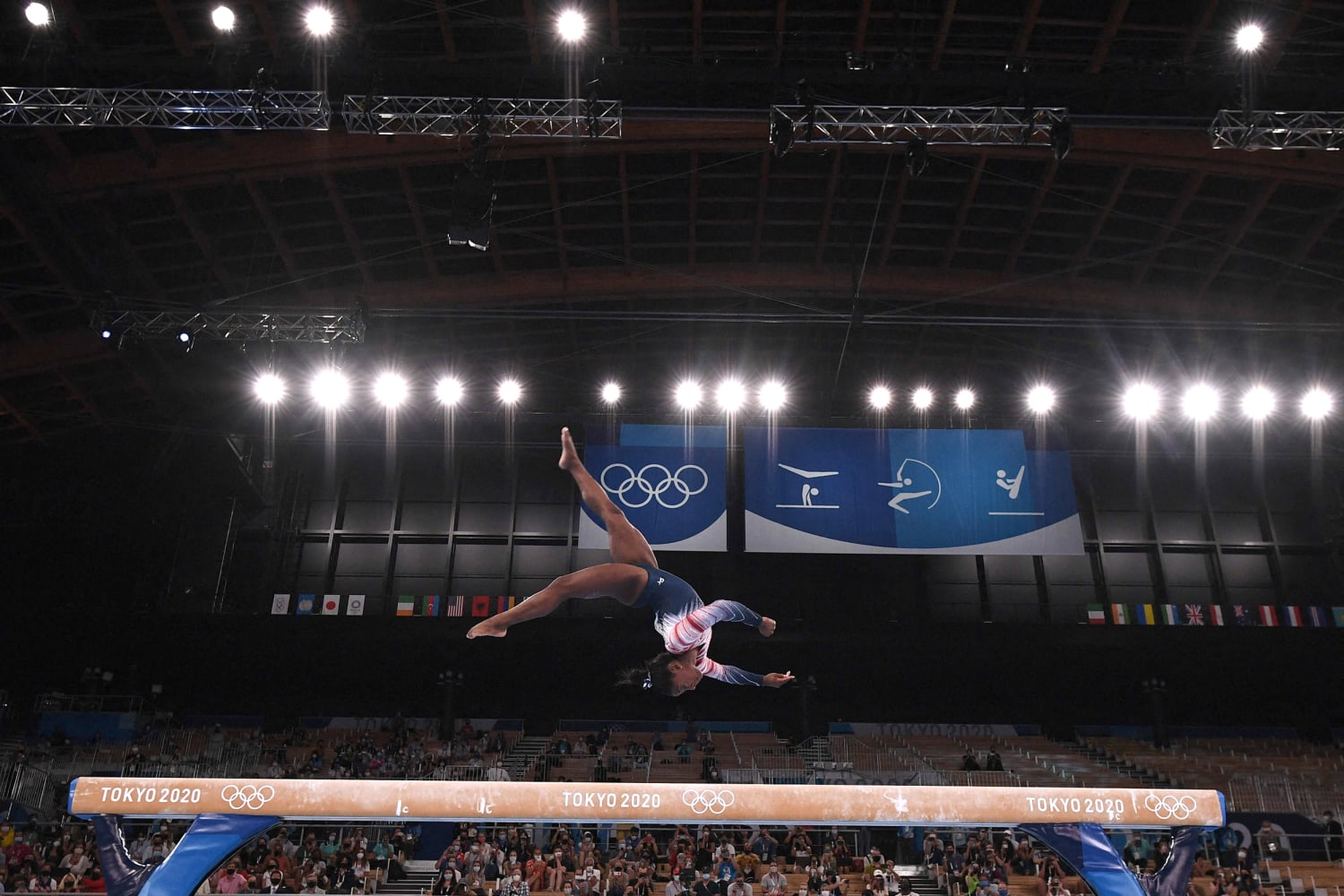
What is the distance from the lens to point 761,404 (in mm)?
19656

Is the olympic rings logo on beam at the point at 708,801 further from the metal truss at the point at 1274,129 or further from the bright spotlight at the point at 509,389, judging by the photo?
the bright spotlight at the point at 509,389

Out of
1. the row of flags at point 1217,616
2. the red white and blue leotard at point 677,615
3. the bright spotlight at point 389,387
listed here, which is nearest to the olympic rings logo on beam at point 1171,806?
the red white and blue leotard at point 677,615

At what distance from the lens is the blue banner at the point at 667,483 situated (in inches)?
735

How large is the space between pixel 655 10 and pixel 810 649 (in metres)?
15.1

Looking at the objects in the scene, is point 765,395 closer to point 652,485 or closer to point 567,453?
point 652,485

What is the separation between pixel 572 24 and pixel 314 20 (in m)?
3.12

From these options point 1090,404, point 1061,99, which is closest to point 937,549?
point 1090,404

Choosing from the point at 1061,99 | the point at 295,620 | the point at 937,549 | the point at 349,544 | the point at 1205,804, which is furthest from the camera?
the point at 349,544

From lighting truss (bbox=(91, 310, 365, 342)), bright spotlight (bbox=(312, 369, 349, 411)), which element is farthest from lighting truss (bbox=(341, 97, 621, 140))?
→ bright spotlight (bbox=(312, 369, 349, 411))

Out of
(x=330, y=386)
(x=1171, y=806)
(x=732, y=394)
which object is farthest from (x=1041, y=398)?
(x=1171, y=806)

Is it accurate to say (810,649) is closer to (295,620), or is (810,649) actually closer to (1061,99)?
(295,620)

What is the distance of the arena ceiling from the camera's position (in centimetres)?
1213

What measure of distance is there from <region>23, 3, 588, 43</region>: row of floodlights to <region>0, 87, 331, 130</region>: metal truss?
0.79 metres

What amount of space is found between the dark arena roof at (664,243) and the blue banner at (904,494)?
261cm
